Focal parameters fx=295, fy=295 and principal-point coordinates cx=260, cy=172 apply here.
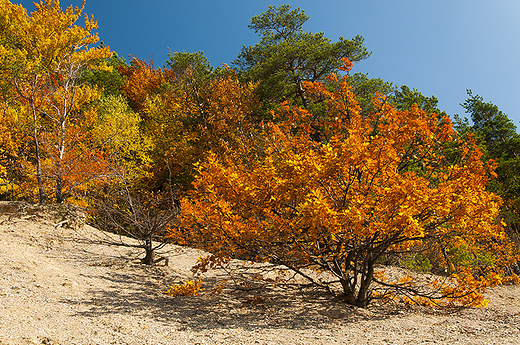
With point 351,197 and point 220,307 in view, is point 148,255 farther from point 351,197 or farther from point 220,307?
point 351,197

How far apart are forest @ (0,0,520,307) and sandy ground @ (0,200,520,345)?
49cm

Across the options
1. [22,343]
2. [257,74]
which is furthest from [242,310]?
[257,74]

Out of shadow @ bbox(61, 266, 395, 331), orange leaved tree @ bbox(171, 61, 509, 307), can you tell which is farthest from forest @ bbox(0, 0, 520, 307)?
shadow @ bbox(61, 266, 395, 331)

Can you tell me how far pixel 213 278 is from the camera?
648 cm

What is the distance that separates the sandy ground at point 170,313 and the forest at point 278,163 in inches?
19.3

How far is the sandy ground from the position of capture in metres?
3.20

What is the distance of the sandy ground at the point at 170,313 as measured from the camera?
Result: 320 centimetres

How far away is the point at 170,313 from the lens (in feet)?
13.5

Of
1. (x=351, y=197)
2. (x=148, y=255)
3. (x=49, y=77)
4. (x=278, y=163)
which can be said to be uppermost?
(x=49, y=77)

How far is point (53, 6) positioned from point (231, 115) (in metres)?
7.08

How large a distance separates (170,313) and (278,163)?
8.51ft

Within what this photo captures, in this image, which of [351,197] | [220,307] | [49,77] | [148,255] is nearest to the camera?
[351,197]

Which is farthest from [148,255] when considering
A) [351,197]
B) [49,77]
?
[49,77]

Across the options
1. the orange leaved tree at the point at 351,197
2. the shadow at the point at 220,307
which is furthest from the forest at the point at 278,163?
the shadow at the point at 220,307
